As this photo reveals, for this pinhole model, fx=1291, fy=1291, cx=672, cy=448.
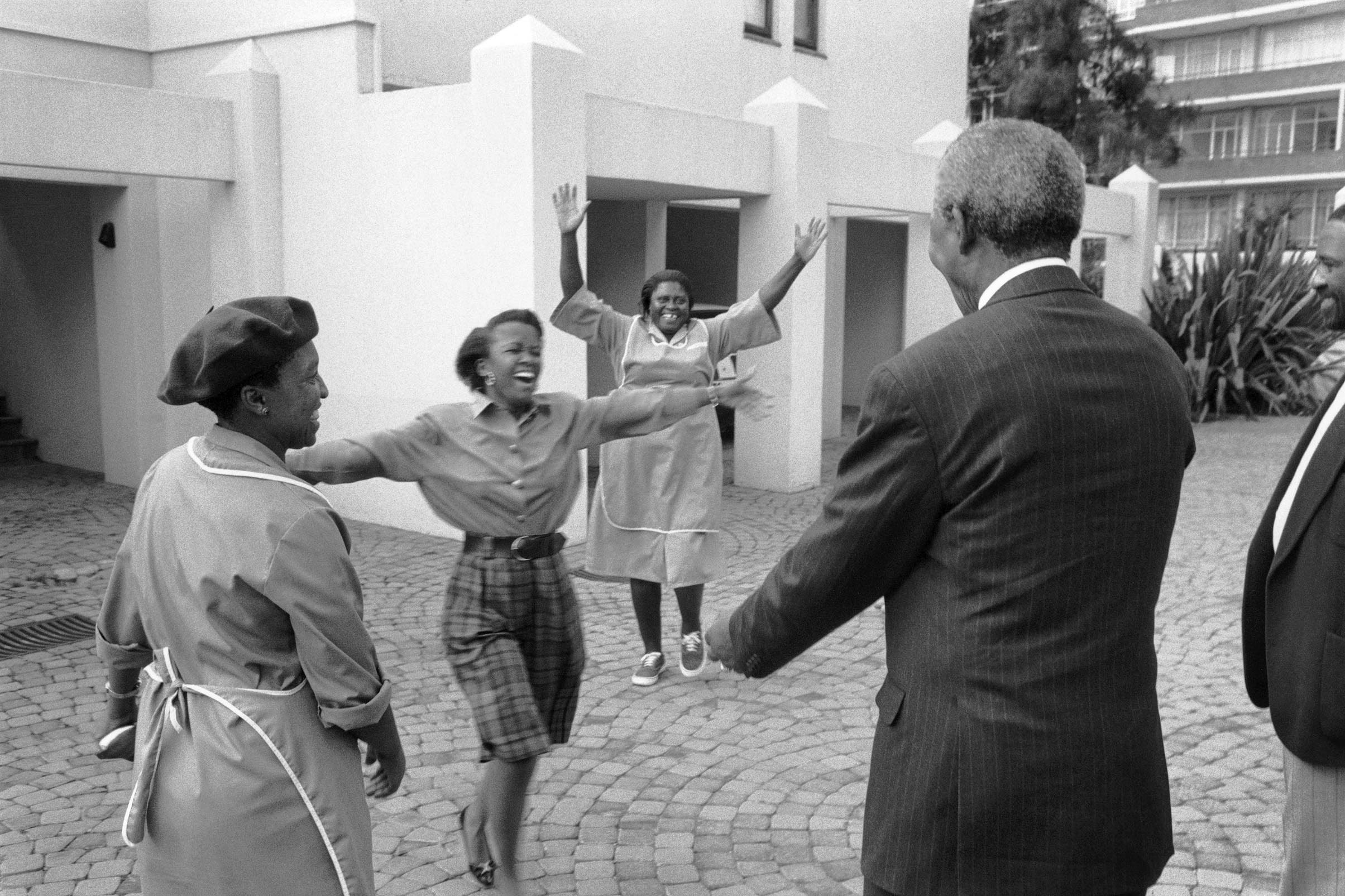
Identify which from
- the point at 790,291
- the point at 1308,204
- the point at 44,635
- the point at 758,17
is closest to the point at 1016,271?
the point at 44,635

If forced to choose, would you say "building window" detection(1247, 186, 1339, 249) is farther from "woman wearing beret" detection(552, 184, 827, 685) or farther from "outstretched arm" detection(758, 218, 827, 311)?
"woman wearing beret" detection(552, 184, 827, 685)

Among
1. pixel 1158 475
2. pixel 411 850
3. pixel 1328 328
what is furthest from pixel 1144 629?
pixel 411 850

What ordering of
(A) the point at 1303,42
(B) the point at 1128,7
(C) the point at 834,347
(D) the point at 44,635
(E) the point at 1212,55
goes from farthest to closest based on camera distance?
(E) the point at 1212,55 → (B) the point at 1128,7 → (A) the point at 1303,42 → (C) the point at 834,347 → (D) the point at 44,635

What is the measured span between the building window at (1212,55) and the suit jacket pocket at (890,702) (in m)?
64.5

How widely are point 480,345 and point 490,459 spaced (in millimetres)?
366

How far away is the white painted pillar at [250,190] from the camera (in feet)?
31.4

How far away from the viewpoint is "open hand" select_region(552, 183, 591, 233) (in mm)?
5750

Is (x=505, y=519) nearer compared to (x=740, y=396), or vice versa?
(x=505, y=519)

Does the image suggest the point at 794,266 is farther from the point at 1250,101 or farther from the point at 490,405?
the point at 1250,101

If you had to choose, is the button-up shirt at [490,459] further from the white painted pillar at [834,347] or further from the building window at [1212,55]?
the building window at [1212,55]

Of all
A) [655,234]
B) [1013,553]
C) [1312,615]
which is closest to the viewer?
[1013,553]

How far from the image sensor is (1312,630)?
8.47 feet

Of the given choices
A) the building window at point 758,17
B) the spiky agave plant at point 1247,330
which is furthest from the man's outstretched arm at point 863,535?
the spiky agave plant at point 1247,330

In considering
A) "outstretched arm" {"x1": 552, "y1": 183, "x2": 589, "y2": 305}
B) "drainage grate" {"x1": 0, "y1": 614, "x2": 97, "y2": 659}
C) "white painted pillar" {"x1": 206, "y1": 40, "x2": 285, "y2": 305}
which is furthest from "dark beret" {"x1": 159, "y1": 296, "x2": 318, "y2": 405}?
"white painted pillar" {"x1": 206, "y1": 40, "x2": 285, "y2": 305}
